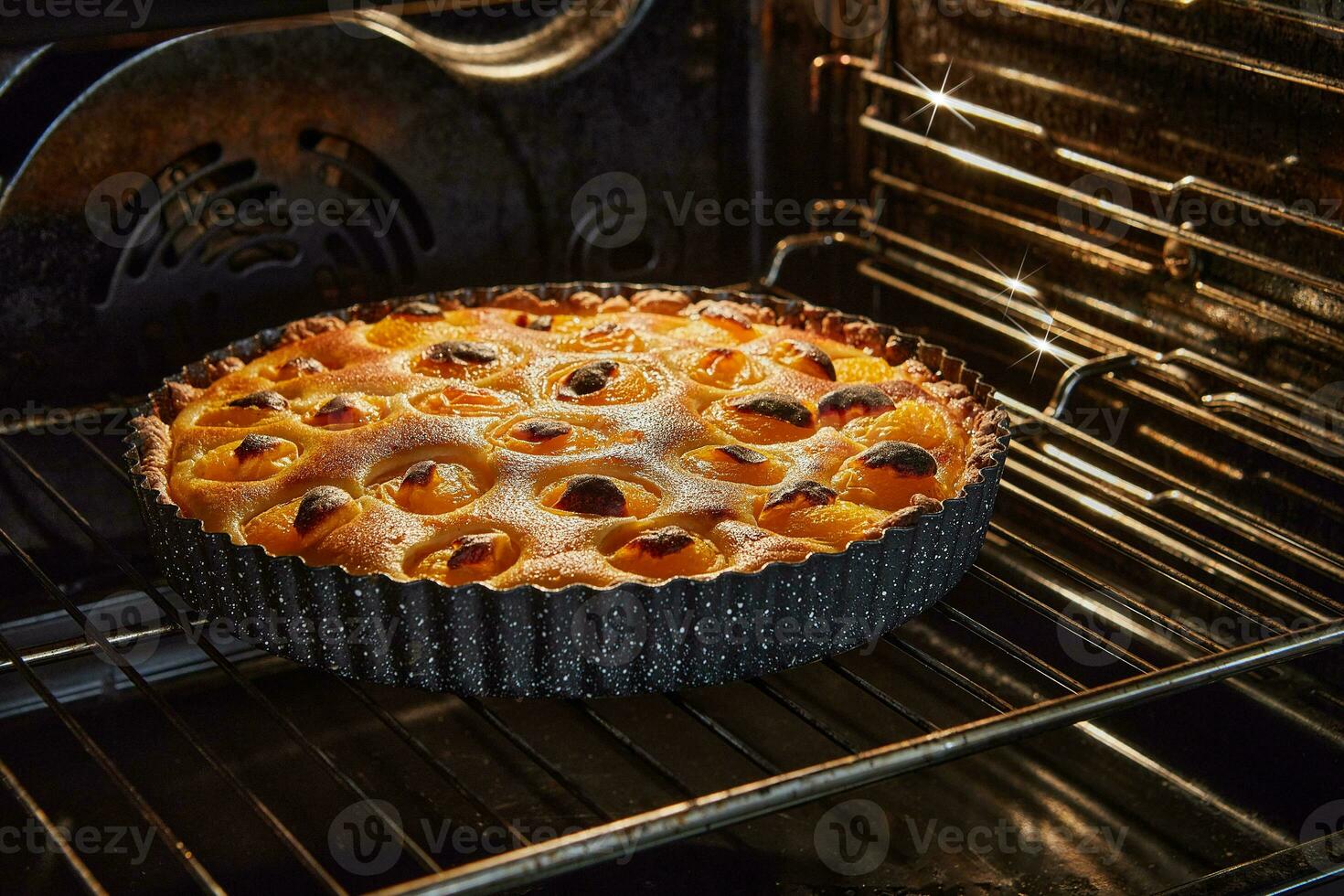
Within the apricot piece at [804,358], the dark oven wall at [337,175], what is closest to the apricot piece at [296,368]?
the dark oven wall at [337,175]

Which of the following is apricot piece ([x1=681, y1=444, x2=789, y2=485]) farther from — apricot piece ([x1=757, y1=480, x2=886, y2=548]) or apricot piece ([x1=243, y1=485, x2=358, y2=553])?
apricot piece ([x1=243, y1=485, x2=358, y2=553])

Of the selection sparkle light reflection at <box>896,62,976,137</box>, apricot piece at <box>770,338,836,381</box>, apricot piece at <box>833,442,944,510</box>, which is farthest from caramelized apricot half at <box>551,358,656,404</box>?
sparkle light reflection at <box>896,62,976,137</box>

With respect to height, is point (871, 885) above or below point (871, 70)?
below

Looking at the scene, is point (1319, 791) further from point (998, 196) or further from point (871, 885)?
point (998, 196)

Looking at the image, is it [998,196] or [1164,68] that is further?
[998,196]

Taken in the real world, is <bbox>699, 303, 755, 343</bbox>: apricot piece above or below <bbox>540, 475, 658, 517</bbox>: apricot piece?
above

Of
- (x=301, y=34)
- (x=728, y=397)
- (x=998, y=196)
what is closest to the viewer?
(x=728, y=397)

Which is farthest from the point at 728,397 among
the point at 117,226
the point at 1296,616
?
the point at 117,226
